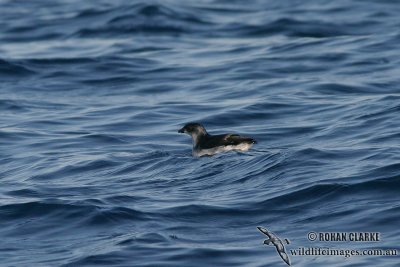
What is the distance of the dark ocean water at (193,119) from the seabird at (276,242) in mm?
62

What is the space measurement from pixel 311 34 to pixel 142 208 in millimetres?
14523

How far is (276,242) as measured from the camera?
10891 mm

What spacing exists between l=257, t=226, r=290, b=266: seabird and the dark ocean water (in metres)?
0.06

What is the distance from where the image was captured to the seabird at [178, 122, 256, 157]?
1477 cm

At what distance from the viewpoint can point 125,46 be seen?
2586cm

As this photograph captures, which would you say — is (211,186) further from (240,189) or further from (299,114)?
(299,114)

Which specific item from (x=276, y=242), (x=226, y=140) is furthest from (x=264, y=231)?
(x=226, y=140)

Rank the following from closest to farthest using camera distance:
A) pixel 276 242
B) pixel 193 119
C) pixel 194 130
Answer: pixel 276 242
pixel 194 130
pixel 193 119

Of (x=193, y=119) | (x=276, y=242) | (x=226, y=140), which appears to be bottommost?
(x=276, y=242)

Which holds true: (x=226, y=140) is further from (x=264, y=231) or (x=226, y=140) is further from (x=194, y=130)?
(x=264, y=231)

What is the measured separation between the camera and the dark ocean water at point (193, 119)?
11.4 metres

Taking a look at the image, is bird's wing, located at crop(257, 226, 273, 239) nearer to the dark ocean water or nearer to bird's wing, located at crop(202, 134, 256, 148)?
the dark ocean water

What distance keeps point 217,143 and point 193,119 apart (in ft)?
10.4

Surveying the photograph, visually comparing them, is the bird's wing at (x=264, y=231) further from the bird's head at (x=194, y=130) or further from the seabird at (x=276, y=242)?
the bird's head at (x=194, y=130)
